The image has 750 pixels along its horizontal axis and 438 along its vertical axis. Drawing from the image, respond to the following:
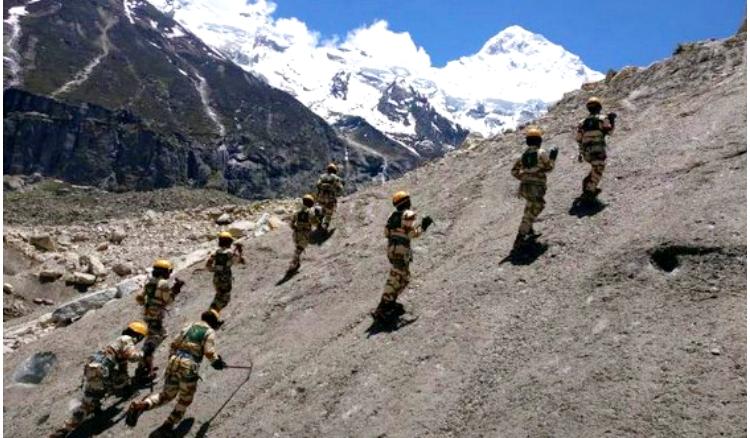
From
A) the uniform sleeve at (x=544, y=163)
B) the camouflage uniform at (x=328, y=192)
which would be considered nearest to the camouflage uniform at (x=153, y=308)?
the uniform sleeve at (x=544, y=163)

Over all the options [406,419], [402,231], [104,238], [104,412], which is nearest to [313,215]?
[402,231]

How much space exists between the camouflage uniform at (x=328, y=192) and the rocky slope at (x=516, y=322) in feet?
4.70

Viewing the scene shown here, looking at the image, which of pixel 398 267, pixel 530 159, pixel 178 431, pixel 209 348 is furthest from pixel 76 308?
pixel 530 159

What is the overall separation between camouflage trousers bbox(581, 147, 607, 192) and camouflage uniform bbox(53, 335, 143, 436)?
445 inches

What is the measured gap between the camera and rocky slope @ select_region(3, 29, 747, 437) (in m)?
11.5

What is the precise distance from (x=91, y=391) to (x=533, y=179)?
10.4 m

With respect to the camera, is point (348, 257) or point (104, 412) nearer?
Result: point (104, 412)

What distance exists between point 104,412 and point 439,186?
14.5 metres

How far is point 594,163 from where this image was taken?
711 inches

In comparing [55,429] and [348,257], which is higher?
[348,257]

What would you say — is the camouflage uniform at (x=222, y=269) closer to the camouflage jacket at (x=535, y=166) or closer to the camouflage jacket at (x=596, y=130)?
the camouflage jacket at (x=535, y=166)

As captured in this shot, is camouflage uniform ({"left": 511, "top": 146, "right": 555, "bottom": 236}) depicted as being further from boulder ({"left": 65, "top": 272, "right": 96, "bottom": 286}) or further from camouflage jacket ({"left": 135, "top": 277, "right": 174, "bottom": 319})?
boulder ({"left": 65, "top": 272, "right": 96, "bottom": 286})

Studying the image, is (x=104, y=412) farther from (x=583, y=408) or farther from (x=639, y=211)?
(x=639, y=211)

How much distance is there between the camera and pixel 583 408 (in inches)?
440
